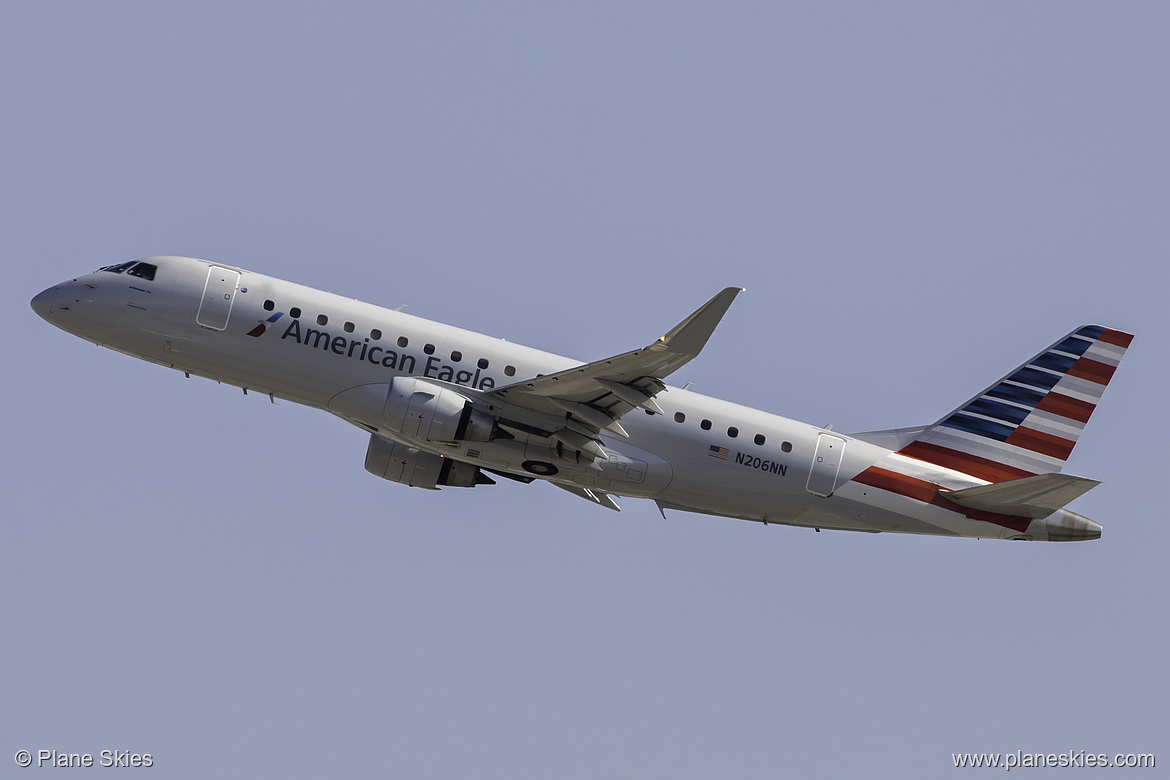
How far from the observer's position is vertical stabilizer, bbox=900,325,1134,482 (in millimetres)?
38156

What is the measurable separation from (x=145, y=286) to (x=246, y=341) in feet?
10.9

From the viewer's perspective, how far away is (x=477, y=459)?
34.5 m

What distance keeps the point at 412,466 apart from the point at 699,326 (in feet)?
37.6

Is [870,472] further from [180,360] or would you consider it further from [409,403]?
[180,360]

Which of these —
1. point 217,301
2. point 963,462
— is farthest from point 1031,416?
Result: point 217,301

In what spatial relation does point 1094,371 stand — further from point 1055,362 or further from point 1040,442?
point 1040,442

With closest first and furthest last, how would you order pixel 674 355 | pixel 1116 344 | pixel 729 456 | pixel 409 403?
pixel 674 355
pixel 409 403
pixel 729 456
pixel 1116 344

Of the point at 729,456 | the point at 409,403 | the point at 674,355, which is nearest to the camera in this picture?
the point at 674,355

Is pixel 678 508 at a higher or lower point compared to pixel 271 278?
lower

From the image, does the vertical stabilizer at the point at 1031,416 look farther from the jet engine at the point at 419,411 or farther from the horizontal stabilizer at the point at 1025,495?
the jet engine at the point at 419,411

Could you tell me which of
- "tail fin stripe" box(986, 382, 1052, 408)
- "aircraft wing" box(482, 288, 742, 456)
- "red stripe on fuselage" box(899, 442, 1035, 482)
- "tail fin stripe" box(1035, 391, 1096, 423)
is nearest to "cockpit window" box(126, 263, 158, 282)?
"aircraft wing" box(482, 288, 742, 456)

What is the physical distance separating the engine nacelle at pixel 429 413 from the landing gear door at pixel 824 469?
30.9 ft

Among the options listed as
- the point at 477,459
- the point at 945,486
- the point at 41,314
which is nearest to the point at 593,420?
the point at 477,459

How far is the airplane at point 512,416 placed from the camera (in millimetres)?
33438
